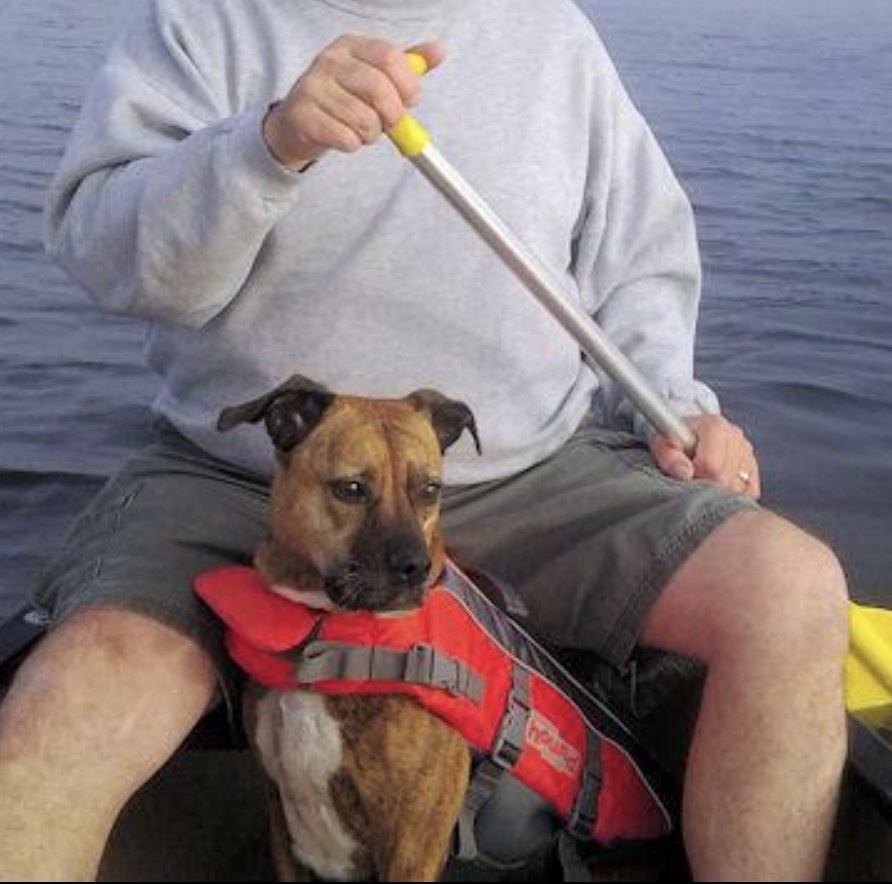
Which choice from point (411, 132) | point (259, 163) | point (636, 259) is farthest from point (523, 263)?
point (636, 259)

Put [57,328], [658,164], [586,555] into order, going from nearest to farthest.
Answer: [586,555] → [658,164] → [57,328]

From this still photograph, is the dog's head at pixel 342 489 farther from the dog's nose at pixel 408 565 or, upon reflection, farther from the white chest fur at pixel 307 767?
the white chest fur at pixel 307 767

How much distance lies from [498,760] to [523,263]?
95cm

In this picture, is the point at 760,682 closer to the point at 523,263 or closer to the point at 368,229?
the point at 523,263

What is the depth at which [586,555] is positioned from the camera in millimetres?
3154

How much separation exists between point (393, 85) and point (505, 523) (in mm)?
1216

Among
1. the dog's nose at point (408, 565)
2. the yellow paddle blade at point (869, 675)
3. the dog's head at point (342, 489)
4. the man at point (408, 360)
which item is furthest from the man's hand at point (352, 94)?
the yellow paddle blade at point (869, 675)

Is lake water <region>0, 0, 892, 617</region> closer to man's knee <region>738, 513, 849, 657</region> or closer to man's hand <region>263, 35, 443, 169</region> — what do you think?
Answer: man's knee <region>738, 513, 849, 657</region>

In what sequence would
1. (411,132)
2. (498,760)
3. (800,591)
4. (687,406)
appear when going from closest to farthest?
(411,132), (800,591), (498,760), (687,406)

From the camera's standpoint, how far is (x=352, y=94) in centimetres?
242

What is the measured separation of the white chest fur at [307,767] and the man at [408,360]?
0.15m

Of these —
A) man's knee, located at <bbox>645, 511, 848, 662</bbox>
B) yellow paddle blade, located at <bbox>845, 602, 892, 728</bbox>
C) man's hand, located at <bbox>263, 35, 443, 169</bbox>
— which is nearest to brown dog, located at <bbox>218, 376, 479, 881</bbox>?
man's knee, located at <bbox>645, 511, 848, 662</bbox>

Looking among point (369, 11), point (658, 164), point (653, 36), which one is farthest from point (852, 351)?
point (653, 36)

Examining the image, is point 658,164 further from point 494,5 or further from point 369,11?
point 369,11
